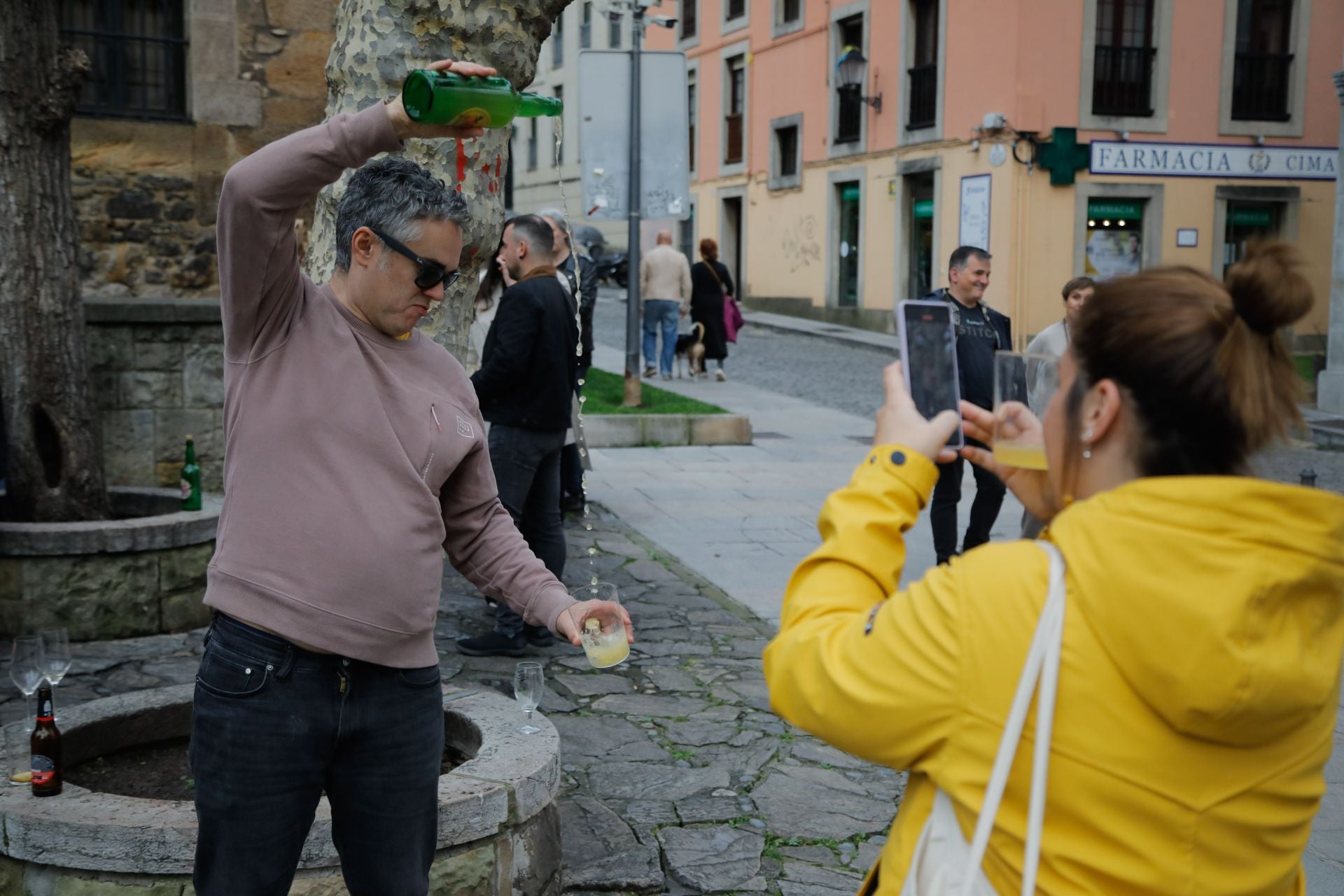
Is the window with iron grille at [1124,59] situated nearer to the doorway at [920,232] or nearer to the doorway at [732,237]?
the doorway at [920,232]

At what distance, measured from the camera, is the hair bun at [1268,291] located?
1414mm

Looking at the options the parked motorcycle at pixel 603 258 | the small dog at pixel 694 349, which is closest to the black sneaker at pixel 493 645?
the small dog at pixel 694 349

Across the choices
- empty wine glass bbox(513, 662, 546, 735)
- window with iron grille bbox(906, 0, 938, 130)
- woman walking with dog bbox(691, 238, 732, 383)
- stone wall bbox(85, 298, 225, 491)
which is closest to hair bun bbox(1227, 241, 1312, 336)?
empty wine glass bbox(513, 662, 546, 735)

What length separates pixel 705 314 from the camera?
1717 centimetres

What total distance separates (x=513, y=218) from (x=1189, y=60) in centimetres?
1931

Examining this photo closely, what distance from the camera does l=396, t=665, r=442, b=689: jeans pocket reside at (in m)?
2.55

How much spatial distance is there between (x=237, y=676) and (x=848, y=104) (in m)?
26.2

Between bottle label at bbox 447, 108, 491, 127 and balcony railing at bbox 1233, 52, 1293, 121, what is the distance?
23.0m

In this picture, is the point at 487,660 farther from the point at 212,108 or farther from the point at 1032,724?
the point at 212,108

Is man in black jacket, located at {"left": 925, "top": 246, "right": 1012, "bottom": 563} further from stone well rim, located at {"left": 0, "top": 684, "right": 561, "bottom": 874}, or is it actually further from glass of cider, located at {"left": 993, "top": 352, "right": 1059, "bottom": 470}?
glass of cider, located at {"left": 993, "top": 352, "right": 1059, "bottom": 470}

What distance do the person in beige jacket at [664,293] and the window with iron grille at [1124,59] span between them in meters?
9.30

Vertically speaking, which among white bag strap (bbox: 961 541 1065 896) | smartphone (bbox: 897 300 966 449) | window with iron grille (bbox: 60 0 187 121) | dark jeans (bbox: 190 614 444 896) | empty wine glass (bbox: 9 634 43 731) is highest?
window with iron grille (bbox: 60 0 187 121)

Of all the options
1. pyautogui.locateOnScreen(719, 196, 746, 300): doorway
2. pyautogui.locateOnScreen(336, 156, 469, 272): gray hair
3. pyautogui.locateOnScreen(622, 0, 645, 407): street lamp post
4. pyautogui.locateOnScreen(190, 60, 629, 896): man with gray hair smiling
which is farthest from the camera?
pyautogui.locateOnScreen(719, 196, 746, 300): doorway

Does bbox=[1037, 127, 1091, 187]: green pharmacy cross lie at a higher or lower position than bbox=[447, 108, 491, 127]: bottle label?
higher
